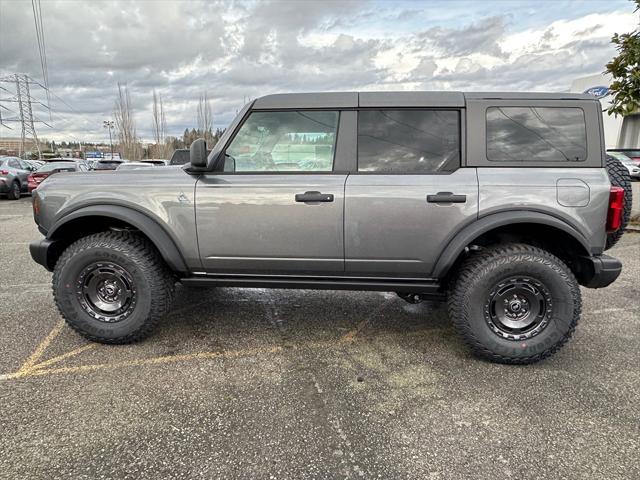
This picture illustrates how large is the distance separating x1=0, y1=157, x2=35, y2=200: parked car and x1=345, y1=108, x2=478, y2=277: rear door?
1475 cm

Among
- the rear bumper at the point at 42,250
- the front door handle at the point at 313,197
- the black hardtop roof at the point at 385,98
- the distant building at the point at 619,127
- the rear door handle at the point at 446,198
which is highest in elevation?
the distant building at the point at 619,127

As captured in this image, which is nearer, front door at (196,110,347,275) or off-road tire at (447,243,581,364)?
off-road tire at (447,243,581,364)

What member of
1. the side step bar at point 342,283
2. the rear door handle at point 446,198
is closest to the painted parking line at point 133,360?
the side step bar at point 342,283

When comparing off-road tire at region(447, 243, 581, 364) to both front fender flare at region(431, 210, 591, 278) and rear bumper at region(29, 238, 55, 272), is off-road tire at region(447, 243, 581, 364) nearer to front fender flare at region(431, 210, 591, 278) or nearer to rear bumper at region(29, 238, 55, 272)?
front fender flare at region(431, 210, 591, 278)

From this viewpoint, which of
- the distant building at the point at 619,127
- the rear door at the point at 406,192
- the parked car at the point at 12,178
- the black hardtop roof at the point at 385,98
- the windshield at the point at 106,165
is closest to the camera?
the rear door at the point at 406,192

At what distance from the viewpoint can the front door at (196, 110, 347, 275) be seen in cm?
296

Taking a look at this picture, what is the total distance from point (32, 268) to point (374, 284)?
4897 millimetres

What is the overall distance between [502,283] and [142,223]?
2.68 m

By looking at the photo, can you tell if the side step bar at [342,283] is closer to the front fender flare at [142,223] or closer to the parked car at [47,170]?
the front fender flare at [142,223]

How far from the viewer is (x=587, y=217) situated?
109 inches

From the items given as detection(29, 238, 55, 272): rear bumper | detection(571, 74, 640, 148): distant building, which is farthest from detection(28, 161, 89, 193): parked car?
detection(571, 74, 640, 148): distant building

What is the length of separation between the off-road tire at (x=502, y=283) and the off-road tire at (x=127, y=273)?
7.41 feet

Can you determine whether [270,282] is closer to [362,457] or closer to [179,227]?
[179,227]

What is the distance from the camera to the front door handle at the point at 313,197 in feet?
9.57
